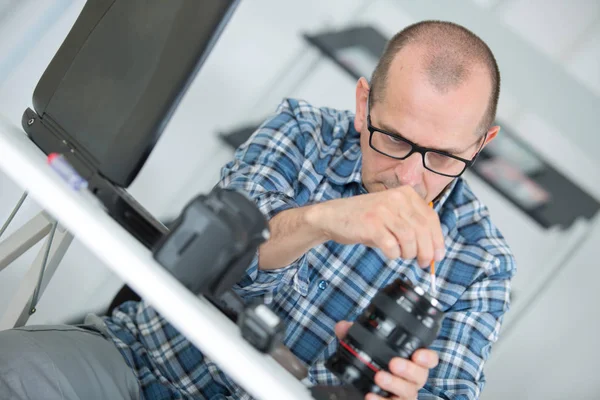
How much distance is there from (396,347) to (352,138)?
2.62 feet

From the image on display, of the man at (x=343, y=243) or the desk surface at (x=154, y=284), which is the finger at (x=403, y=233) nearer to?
the man at (x=343, y=243)

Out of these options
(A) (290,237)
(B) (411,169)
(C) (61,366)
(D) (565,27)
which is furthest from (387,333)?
(D) (565,27)

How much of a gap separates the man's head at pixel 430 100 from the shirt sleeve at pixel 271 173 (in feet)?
0.57

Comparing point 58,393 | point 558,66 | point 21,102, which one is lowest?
point 58,393

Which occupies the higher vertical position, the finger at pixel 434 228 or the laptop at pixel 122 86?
the finger at pixel 434 228

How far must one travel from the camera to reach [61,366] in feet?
3.34

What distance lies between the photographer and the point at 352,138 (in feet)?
4.89

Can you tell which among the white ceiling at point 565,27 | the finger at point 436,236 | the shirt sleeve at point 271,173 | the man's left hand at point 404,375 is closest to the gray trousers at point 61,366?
the shirt sleeve at point 271,173

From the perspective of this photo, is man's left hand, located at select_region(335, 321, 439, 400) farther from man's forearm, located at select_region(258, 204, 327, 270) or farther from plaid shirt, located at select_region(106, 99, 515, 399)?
plaid shirt, located at select_region(106, 99, 515, 399)

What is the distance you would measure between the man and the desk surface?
24 cm

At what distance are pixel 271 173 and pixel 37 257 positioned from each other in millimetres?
472

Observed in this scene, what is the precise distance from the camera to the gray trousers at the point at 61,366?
3.18ft

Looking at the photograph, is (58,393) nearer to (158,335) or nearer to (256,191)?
(158,335)

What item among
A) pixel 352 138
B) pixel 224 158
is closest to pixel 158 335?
pixel 352 138
